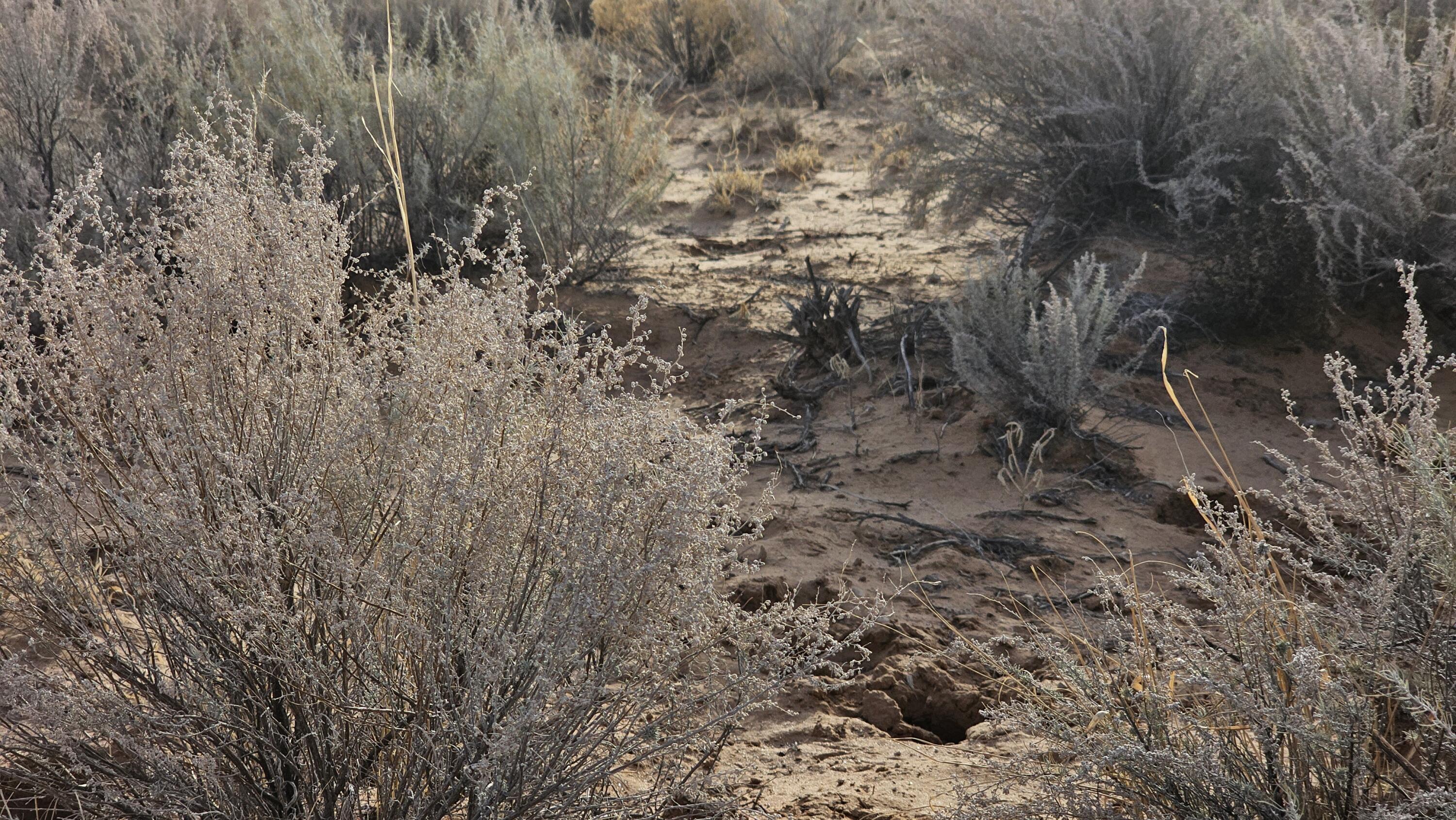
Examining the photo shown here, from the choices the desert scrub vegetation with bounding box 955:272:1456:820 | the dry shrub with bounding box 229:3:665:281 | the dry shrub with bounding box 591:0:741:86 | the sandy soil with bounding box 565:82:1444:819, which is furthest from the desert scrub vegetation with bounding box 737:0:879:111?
the desert scrub vegetation with bounding box 955:272:1456:820

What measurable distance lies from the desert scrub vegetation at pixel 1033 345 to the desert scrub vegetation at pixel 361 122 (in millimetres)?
2263

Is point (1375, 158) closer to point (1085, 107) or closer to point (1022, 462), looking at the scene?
point (1085, 107)

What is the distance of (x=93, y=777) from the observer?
6.48ft

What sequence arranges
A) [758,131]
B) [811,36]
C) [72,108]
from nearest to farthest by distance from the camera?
[72,108] → [758,131] → [811,36]

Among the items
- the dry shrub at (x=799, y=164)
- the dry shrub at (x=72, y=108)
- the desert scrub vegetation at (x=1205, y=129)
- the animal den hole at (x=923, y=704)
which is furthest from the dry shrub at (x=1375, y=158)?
the dry shrub at (x=72, y=108)

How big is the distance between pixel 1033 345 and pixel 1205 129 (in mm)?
2059

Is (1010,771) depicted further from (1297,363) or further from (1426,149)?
(1426,149)

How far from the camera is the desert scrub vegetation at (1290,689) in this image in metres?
1.77

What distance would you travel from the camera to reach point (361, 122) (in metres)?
5.39

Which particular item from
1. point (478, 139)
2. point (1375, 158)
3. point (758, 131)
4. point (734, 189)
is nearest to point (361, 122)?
point (478, 139)

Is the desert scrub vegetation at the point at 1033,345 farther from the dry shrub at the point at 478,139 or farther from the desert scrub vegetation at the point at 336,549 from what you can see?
the desert scrub vegetation at the point at 336,549

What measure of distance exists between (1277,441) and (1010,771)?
2.73m

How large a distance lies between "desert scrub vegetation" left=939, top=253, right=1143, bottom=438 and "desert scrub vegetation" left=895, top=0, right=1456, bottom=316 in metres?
0.89

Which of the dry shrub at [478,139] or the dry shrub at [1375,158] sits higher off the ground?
the dry shrub at [1375,158]
